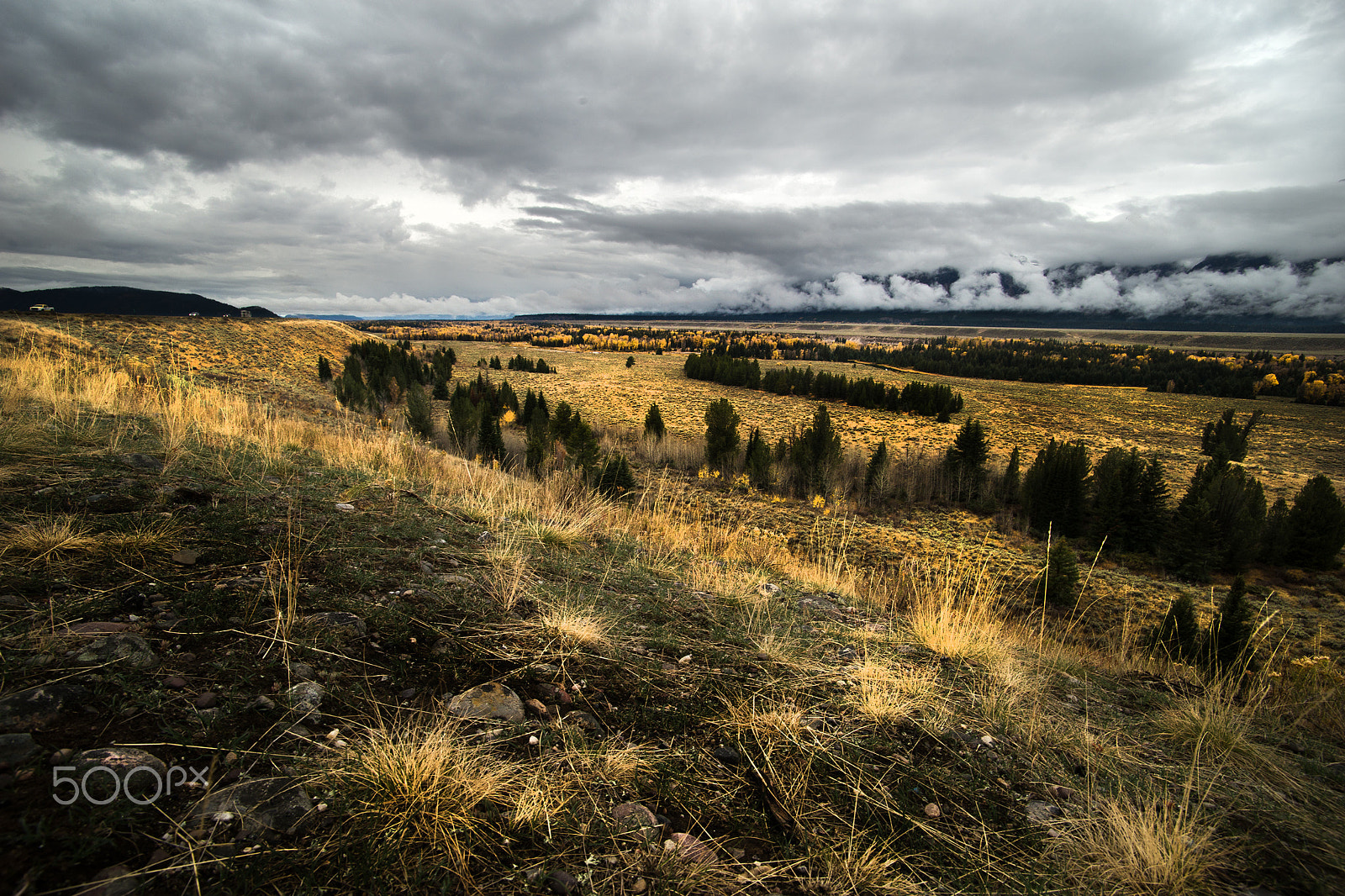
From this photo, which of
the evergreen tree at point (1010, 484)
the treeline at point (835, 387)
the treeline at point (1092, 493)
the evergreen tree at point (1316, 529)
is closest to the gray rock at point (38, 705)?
the treeline at point (1092, 493)

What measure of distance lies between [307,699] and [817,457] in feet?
156

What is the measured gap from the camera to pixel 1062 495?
3984 centimetres

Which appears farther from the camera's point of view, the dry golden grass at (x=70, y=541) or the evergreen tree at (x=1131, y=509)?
the evergreen tree at (x=1131, y=509)

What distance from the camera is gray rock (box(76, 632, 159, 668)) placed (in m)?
2.05

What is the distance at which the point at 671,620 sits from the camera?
4082 millimetres

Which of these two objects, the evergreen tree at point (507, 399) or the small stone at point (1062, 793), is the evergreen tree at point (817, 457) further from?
the small stone at point (1062, 793)

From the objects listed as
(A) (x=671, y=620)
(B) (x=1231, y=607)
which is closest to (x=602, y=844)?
(A) (x=671, y=620)

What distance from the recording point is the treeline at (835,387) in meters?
79.2

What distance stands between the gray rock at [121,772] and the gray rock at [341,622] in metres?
1.03

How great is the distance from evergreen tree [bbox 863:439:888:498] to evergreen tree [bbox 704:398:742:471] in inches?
499

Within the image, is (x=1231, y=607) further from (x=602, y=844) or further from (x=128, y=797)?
(x=128, y=797)

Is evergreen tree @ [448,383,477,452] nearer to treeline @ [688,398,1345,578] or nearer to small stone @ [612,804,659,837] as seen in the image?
treeline @ [688,398,1345,578]

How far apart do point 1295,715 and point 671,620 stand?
6.80 metres

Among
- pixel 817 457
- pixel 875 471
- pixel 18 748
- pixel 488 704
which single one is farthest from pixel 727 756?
pixel 875 471
